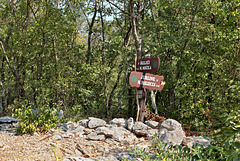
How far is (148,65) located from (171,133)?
222 cm

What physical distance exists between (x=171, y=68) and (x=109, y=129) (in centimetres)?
395

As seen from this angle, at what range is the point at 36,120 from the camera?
19.1ft

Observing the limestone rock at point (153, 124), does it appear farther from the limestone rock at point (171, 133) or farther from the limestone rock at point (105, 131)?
the limestone rock at point (105, 131)

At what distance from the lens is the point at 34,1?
909 cm

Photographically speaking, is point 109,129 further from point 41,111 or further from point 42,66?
point 42,66

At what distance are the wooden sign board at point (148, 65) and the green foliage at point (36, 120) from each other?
2840mm

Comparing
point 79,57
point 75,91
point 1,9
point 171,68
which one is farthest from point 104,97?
point 1,9

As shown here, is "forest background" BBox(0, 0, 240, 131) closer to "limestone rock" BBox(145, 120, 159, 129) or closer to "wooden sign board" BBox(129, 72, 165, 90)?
"wooden sign board" BBox(129, 72, 165, 90)

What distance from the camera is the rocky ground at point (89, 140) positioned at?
4.36 meters

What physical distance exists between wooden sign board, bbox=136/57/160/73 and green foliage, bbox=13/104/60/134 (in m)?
2.84

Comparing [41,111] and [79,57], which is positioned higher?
[79,57]

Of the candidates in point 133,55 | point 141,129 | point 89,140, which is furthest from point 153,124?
point 133,55

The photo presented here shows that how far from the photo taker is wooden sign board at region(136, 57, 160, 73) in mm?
6532

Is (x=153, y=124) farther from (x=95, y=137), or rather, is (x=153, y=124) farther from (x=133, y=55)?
(x=133, y=55)
